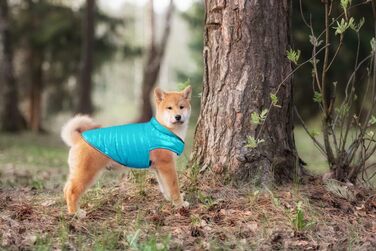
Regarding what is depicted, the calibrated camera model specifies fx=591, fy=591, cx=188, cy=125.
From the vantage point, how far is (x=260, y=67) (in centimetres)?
532

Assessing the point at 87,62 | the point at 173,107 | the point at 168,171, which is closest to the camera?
the point at 168,171

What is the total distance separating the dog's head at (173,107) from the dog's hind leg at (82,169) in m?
0.62

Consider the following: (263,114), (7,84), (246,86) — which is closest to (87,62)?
(7,84)

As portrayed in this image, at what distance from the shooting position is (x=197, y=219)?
4758 mm

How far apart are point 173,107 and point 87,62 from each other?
1225 centimetres

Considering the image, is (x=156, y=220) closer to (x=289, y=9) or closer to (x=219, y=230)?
(x=219, y=230)

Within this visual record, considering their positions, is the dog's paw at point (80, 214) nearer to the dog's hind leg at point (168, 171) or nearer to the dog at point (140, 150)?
the dog at point (140, 150)

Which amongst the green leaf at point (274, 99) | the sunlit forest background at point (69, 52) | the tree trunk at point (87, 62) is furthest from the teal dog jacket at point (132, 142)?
the sunlit forest background at point (69, 52)

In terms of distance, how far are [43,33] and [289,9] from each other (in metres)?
15.5

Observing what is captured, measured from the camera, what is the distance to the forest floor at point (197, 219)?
14.3 ft

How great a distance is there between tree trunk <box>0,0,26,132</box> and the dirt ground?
521 inches

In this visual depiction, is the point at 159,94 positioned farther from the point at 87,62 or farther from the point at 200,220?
the point at 87,62

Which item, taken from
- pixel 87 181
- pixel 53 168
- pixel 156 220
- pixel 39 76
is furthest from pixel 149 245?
pixel 39 76

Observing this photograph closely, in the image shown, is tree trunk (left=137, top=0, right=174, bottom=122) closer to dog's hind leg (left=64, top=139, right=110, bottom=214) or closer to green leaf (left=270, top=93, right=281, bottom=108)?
green leaf (left=270, top=93, right=281, bottom=108)
